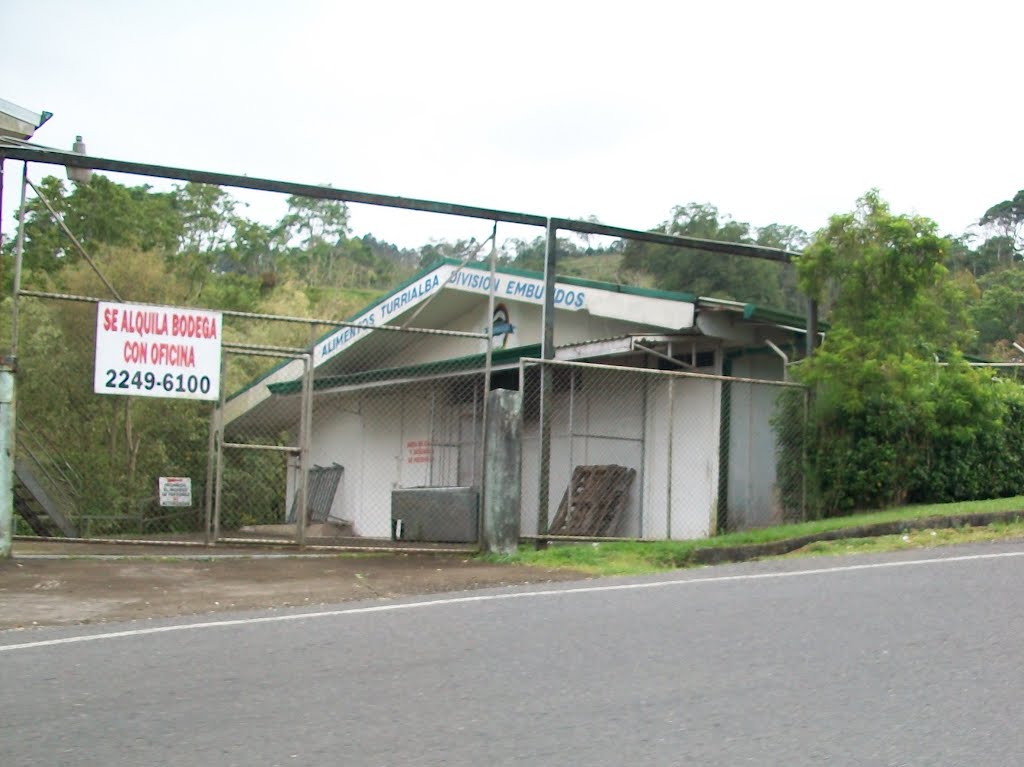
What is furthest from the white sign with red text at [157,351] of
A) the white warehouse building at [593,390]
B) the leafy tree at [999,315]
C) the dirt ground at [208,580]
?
the leafy tree at [999,315]

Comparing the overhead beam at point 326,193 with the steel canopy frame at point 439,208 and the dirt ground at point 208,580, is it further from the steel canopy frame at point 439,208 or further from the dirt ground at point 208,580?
the dirt ground at point 208,580

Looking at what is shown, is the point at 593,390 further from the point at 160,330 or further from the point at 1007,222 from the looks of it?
the point at 1007,222

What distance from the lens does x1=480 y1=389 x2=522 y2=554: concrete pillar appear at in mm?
12906

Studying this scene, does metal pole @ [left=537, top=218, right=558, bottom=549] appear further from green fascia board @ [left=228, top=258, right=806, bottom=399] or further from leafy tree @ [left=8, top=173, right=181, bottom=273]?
leafy tree @ [left=8, top=173, right=181, bottom=273]

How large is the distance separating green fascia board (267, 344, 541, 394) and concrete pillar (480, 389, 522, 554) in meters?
2.19

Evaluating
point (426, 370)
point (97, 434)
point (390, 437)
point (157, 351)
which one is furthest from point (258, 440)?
point (157, 351)

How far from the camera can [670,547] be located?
12.9m

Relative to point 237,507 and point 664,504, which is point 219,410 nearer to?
point 664,504

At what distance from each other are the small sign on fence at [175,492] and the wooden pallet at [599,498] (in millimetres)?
5813

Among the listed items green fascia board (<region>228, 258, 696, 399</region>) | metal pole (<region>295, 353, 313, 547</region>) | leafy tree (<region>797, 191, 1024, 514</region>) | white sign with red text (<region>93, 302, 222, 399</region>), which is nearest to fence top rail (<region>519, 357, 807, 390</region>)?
leafy tree (<region>797, 191, 1024, 514</region>)

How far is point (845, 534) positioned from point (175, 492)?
11.0 meters

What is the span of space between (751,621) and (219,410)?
7806 mm

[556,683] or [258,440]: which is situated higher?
[258,440]

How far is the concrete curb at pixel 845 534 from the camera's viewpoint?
1236 cm
